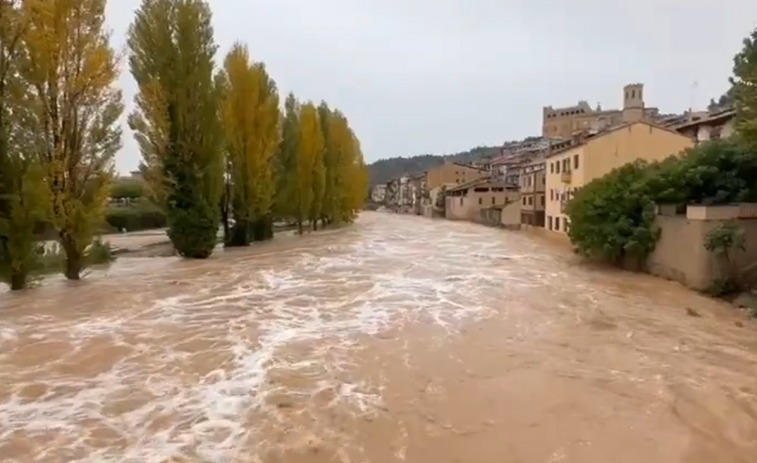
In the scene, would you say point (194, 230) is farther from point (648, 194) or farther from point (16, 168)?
point (648, 194)

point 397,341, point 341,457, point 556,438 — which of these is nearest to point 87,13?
point 397,341

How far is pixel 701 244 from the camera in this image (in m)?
12.8

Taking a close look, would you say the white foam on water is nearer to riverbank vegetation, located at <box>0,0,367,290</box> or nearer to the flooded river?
the flooded river

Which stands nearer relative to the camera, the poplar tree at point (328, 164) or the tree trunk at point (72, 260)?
the tree trunk at point (72, 260)

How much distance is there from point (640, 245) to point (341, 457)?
13034 millimetres

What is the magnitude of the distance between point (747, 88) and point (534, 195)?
27.8m

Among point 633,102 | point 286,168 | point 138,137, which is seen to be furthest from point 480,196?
point 138,137

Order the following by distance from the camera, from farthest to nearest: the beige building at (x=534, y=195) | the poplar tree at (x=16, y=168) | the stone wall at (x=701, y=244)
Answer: the beige building at (x=534, y=195), the stone wall at (x=701, y=244), the poplar tree at (x=16, y=168)

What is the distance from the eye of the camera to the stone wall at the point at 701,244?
490 inches

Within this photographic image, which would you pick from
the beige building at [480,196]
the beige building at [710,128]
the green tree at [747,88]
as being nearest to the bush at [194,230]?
the green tree at [747,88]

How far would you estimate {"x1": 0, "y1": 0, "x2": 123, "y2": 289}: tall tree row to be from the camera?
1051cm

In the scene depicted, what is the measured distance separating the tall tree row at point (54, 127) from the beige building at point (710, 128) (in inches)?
727

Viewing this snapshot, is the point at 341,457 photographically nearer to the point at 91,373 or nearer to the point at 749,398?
the point at 91,373

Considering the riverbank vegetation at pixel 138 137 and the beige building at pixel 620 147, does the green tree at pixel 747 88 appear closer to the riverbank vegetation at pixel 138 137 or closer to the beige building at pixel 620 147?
the riverbank vegetation at pixel 138 137
